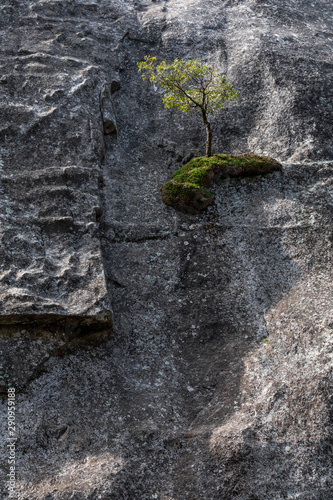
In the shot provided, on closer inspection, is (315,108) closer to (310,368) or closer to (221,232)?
(221,232)

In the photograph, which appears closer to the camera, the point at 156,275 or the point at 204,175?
the point at 156,275

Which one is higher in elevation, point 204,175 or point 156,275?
point 204,175

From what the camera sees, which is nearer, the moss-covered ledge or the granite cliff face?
the granite cliff face

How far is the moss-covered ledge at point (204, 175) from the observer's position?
11297mm

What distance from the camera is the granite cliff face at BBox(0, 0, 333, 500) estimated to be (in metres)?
7.30

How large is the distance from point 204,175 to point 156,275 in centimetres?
304

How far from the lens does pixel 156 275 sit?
1035 centimetres

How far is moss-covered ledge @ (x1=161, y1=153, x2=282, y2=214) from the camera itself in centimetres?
1130

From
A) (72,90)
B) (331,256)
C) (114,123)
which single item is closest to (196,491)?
(331,256)

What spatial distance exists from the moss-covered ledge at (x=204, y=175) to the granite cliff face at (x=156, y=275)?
11.0 inches

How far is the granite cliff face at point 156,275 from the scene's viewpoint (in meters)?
7.30

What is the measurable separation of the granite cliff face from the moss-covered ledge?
280 millimetres

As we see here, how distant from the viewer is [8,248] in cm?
931

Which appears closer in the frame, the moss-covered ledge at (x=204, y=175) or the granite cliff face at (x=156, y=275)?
the granite cliff face at (x=156, y=275)
